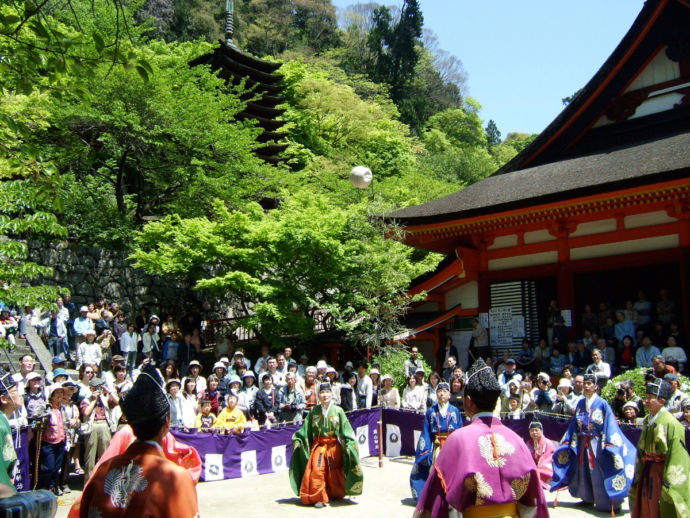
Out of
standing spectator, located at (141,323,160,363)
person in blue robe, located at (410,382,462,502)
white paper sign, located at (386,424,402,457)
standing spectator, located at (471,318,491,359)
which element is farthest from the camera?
standing spectator, located at (141,323,160,363)

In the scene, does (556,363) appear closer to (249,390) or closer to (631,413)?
(631,413)

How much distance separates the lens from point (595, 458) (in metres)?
8.12

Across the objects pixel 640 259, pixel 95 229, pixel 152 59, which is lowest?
pixel 640 259

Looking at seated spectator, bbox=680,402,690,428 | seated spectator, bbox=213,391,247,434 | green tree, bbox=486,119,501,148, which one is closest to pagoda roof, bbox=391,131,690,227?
seated spectator, bbox=680,402,690,428

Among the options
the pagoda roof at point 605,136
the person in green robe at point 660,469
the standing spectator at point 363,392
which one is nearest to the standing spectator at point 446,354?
the standing spectator at point 363,392

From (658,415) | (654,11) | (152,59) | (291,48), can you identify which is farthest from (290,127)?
(658,415)

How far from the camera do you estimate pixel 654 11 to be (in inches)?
555

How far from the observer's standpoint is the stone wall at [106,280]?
2031 centimetres

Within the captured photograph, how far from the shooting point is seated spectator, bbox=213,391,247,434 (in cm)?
1061

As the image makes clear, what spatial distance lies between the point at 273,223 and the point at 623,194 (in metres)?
8.31

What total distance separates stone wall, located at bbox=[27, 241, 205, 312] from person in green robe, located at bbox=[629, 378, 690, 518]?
57.7 ft

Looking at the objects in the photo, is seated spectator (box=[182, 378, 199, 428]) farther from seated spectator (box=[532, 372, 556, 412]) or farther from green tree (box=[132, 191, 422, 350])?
seated spectator (box=[532, 372, 556, 412])

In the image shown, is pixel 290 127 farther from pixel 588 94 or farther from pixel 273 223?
pixel 588 94

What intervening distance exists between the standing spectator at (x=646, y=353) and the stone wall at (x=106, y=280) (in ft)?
48.4
